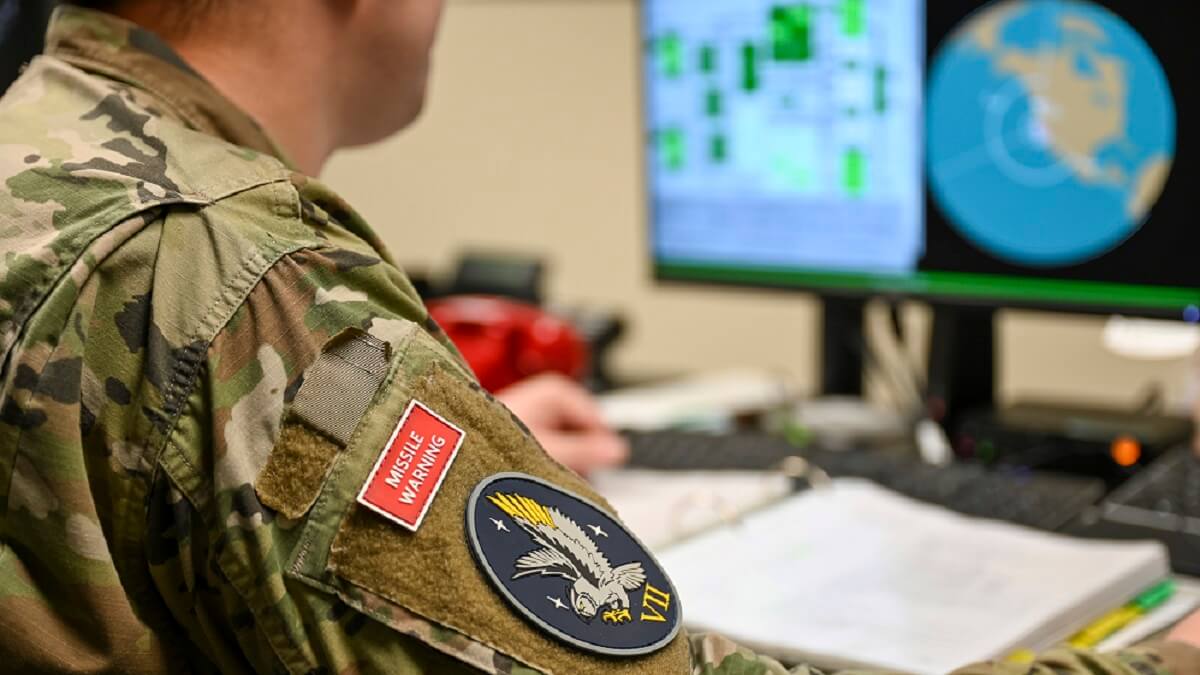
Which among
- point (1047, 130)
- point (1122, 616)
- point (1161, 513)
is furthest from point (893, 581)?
point (1047, 130)

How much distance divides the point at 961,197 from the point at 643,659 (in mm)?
809

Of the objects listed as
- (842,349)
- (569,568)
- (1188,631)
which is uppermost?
(569,568)

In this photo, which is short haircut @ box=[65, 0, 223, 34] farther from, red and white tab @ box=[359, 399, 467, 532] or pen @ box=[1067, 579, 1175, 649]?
pen @ box=[1067, 579, 1175, 649]

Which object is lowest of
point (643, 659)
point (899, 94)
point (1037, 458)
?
point (1037, 458)

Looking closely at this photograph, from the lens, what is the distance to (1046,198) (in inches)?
48.4

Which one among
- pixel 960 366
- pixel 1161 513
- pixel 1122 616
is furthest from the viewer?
pixel 960 366

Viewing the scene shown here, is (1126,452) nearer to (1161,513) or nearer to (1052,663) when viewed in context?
(1161,513)

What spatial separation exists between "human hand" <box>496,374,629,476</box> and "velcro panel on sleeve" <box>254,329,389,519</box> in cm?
60

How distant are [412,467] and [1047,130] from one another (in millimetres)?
833

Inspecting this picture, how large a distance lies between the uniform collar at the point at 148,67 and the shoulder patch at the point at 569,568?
0.24 m

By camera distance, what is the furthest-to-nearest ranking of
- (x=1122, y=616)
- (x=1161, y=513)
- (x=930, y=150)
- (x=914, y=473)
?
(x=930, y=150), (x=914, y=473), (x=1161, y=513), (x=1122, y=616)

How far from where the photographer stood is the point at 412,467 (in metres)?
0.56

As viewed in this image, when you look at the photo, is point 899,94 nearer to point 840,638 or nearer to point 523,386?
point 523,386

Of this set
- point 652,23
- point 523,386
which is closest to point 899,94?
point 652,23
